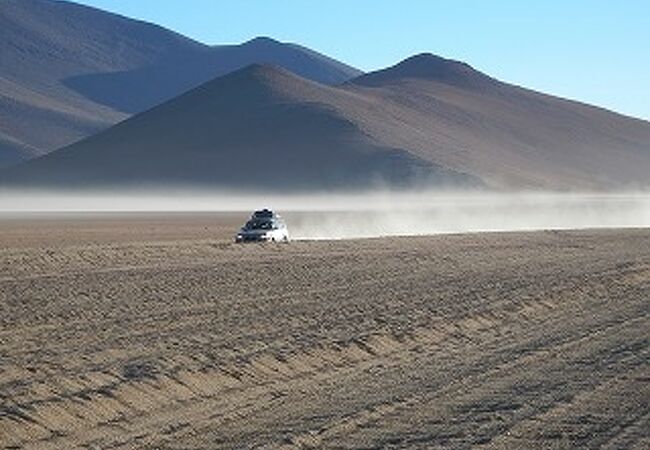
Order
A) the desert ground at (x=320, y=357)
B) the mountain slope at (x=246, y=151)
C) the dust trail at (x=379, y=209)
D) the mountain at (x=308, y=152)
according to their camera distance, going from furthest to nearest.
Result: the mountain at (x=308, y=152), the mountain slope at (x=246, y=151), the dust trail at (x=379, y=209), the desert ground at (x=320, y=357)

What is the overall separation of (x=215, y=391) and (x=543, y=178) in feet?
533

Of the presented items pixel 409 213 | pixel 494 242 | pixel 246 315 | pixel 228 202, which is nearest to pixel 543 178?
pixel 228 202

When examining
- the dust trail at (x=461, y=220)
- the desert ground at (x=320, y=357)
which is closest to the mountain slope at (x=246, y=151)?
the dust trail at (x=461, y=220)

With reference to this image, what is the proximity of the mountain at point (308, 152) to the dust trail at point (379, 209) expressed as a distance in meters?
7.76

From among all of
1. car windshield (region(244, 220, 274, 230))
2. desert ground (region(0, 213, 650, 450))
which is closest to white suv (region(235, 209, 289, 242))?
car windshield (region(244, 220, 274, 230))

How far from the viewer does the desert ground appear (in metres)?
12.9

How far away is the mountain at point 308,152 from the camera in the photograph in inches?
6299

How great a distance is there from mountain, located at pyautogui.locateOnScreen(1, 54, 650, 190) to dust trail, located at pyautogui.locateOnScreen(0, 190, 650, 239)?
7.76 meters

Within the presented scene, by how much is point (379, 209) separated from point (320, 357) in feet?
256

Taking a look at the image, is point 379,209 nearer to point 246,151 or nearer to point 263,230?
point 263,230

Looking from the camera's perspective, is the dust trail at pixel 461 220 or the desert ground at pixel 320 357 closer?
the desert ground at pixel 320 357

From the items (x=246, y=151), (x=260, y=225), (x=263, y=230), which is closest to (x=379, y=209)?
(x=260, y=225)

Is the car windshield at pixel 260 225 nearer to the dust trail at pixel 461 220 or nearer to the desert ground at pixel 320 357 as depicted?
the dust trail at pixel 461 220

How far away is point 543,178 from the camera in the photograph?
17512 centimetres
